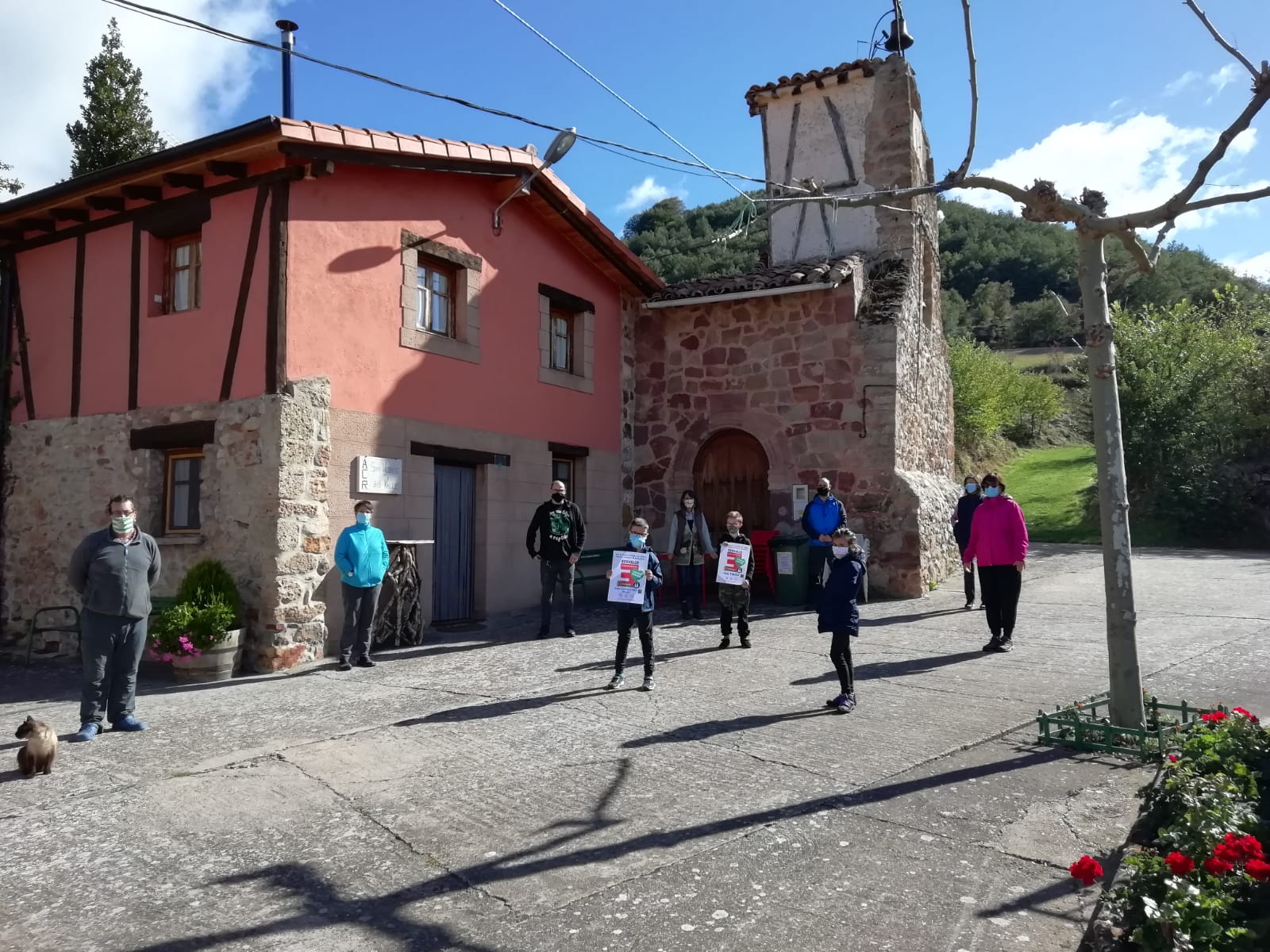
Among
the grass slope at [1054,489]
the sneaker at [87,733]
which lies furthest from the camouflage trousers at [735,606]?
the grass slope at [1054,489]

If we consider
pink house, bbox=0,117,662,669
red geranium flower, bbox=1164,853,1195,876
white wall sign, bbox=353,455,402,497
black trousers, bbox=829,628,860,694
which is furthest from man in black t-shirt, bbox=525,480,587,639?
red geranium flower, bbox=1164,853,1195,876

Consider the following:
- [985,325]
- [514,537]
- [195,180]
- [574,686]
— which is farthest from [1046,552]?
[985,325]

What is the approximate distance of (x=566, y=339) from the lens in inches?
494

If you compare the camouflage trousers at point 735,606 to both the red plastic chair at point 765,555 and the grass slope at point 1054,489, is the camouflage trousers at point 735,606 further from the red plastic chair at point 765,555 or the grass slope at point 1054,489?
the grass slope at point 1054,489

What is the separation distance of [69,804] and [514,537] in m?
6.68

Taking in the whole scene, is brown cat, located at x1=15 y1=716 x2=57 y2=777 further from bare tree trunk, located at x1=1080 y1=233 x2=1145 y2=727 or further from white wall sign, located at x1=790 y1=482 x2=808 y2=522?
white wall sign, located at x1=790 y1=482 x2=808 y2=522

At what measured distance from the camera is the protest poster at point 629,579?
6.73 metres

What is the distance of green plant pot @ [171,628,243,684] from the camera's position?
305 inches

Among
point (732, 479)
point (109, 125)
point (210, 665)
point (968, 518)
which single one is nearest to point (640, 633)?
point (210, 665)

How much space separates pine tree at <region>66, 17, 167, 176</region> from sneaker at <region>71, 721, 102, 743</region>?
13.8 m

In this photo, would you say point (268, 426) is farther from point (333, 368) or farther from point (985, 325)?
point (985, 325)

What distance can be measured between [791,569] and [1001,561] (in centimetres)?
351

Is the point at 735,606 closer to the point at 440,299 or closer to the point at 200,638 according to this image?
the point at 200,638

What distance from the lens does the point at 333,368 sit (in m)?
8.94
